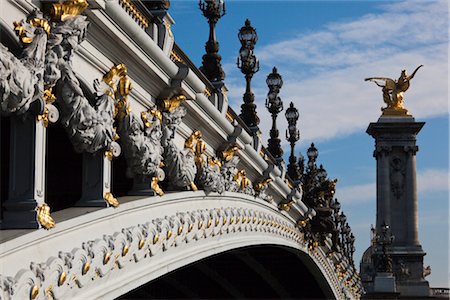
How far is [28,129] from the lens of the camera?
10781 millimetres

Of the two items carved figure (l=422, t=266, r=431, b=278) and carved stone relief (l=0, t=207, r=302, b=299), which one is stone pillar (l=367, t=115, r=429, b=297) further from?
carved stone relief (l=0, t=207, r=302, b=299)

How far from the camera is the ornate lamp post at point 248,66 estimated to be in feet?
73.9

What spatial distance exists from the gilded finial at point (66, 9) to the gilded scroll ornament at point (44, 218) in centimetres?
182

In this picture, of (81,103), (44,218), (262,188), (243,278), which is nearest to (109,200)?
(81,103)

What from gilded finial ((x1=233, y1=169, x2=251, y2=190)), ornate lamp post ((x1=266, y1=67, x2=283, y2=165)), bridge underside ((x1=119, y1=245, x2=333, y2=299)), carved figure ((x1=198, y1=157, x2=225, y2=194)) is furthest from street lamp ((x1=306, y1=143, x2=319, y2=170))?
carved figure ((x1=198, y1=157, x2=225, y2=194))

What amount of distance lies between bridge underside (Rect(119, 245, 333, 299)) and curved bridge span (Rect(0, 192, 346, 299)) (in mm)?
13700

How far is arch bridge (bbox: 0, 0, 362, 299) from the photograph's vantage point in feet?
34.4

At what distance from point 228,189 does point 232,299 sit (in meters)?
21.0

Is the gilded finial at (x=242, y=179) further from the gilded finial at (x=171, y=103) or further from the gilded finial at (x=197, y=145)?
the gilded finial at (x=171, y=103)

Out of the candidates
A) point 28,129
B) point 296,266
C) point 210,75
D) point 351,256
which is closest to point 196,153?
point 210,75

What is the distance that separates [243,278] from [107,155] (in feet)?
94.8

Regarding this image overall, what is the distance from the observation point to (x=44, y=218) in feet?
35.4

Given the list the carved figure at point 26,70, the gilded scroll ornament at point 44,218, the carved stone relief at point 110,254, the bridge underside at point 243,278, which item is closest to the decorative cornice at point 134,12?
the carved stone relief at point 110,254

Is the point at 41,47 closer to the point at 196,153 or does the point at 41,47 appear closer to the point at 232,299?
the point at 196,153
